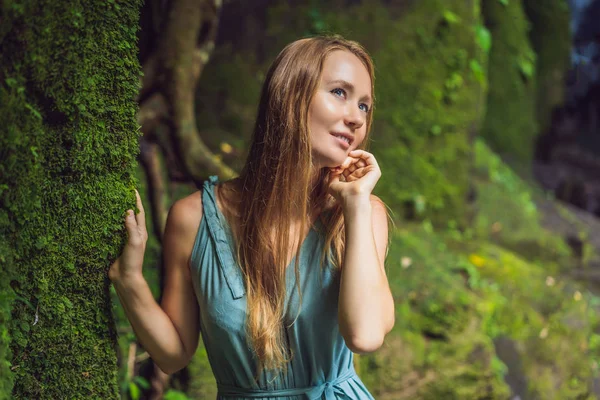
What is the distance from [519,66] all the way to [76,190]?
944 centimetres

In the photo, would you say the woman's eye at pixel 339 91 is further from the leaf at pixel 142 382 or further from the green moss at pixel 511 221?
the green moss at pixel 511 221

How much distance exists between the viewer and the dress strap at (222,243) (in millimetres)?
2107

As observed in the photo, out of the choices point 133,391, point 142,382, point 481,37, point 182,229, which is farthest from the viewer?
Answer: point 481,37

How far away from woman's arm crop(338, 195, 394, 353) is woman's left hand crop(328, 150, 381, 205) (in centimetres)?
3

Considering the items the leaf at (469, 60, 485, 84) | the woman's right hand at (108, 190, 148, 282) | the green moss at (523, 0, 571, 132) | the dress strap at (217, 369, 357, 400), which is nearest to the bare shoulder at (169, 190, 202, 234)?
the woman's right hand at (108, 190, 148, 282)

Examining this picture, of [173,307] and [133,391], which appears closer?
[173,307]

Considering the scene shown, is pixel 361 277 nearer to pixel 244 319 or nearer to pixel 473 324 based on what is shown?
pixel 244 319

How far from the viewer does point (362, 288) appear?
199 cm

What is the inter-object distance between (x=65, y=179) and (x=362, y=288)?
2.78ft

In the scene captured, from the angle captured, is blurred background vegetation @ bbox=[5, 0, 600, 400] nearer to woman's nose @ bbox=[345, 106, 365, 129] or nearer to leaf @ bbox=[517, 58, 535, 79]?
woman's nose @ bbox=[345, 106, 365, 129]

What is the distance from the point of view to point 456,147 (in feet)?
18.9

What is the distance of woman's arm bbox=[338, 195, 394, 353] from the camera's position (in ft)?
6.49

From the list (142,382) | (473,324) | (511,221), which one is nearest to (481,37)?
(473,324)

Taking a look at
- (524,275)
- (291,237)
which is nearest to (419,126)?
(524,275)
